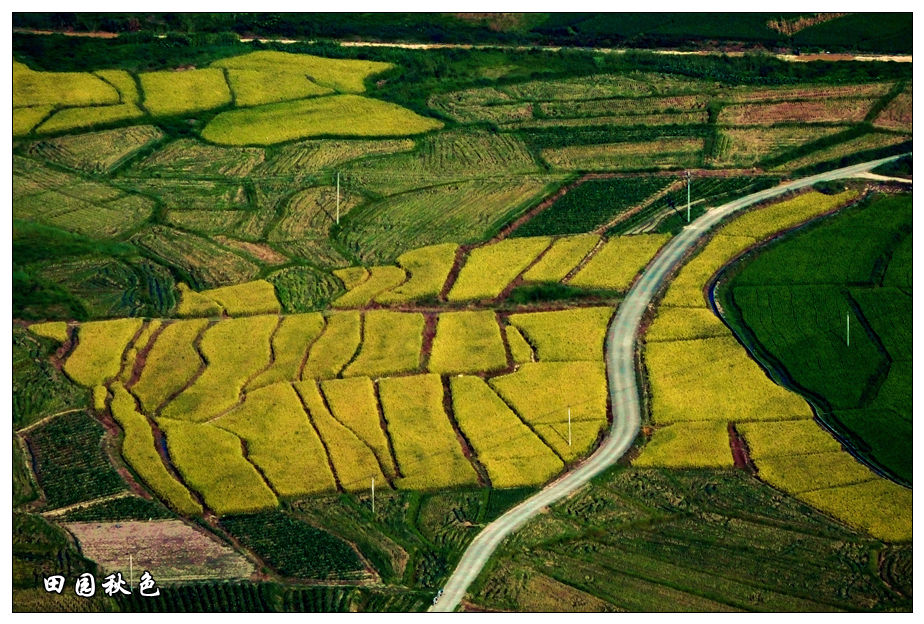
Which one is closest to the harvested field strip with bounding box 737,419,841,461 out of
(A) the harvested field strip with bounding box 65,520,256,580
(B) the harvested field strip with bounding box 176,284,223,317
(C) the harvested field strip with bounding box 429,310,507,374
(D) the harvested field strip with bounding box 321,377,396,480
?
(C) the harvested field strip with bounding box 429,310,507,374

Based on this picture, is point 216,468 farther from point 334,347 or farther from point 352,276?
point 352,276

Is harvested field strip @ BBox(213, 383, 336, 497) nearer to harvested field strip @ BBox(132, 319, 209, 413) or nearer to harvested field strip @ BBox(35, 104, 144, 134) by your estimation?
harvested field strip @ BBox(132, 319, 209, 413)

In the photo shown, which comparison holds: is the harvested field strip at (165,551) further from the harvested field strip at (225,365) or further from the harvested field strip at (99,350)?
the harvested field strip at (99,350)

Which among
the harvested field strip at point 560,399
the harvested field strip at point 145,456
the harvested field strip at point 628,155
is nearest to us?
the harvested field strip at point 145,456

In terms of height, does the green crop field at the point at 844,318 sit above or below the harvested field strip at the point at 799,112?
below

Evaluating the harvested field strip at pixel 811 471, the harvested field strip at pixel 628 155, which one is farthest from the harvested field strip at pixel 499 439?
the harvested field strip at pixel 628 155

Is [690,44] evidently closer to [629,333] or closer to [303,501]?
[629,333]

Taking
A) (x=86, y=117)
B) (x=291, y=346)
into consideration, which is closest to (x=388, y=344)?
(x=291, y=346)

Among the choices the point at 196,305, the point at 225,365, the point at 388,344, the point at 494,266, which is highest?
the point at 494,266
